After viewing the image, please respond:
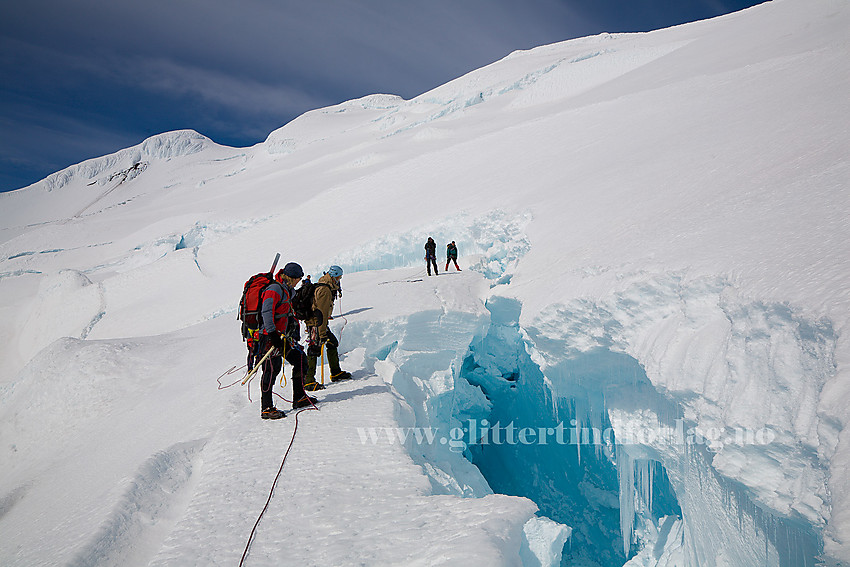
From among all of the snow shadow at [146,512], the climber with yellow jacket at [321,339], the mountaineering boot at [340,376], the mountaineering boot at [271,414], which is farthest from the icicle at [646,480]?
the snow shadow at [146,512]

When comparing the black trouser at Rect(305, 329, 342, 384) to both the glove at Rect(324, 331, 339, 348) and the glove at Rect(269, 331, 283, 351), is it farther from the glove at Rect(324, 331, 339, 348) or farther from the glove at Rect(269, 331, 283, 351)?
the glove at Rect(269, 331, 283, 351)

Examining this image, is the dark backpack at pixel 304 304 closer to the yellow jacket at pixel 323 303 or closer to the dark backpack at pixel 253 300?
the yellow jacket at pixel 323 303

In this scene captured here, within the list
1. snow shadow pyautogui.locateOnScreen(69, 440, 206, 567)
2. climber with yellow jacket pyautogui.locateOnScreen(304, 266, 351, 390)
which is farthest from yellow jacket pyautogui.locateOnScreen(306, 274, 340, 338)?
snow shadow pyautogui.locateOnScreen(69, 440, 206, 567)

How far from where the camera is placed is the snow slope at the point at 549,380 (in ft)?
8.88

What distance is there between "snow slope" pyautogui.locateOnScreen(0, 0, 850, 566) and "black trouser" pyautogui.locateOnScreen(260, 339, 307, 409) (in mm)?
266

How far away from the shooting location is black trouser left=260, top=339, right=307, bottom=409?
401 centimetres

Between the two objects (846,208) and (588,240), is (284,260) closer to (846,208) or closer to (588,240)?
(588,240)

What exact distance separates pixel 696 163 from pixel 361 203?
35.7 ft

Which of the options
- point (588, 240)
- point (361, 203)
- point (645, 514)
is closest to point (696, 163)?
point (588, 240)

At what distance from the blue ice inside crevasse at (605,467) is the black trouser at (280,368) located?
3.48 meters

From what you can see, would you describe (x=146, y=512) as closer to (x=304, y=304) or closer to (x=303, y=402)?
(x=303, y=402)

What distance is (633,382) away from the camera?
16.6 ft

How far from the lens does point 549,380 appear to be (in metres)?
6.42

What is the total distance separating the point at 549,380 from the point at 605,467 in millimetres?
2265
